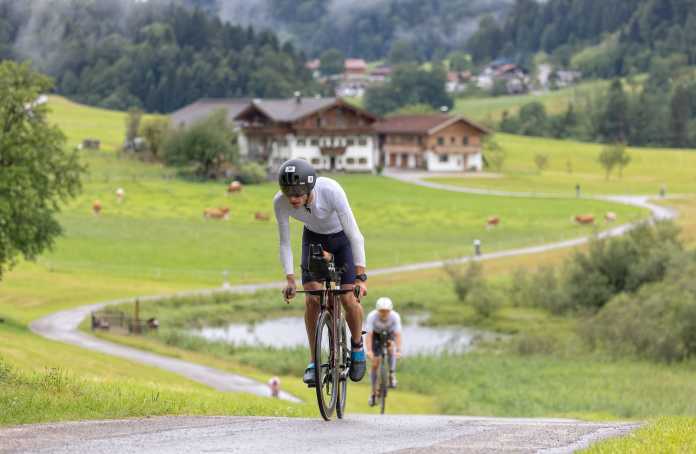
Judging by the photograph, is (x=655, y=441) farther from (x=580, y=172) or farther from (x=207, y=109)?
(x=207, y=109)

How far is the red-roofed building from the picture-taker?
151250 mm

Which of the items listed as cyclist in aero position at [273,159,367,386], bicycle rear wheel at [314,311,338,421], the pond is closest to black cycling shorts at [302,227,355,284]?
cyclist in aero position at [273,159,367,386]

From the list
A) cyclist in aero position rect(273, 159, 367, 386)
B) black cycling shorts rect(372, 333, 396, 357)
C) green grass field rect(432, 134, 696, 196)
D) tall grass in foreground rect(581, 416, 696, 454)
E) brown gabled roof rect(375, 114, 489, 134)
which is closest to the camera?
tall grass in foreground rect(581, 416, 696, 454)

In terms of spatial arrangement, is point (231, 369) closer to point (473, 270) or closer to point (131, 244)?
point (473, 270)

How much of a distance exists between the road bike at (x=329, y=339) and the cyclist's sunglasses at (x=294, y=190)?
93 centimetres

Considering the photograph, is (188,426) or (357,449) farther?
(188,426)

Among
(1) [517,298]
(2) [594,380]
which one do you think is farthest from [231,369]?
(1) [517,298]

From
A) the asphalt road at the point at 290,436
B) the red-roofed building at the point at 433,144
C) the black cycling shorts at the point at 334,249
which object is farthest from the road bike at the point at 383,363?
the red-roofed building at the point at 433,144

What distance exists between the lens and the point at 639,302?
57.3 metres

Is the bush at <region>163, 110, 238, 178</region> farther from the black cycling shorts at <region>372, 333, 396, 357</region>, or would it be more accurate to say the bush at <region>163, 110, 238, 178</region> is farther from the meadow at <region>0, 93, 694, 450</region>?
the black cycling shorts at <region>372, 333, 396, 357</region>

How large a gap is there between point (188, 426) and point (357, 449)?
7.46 ft

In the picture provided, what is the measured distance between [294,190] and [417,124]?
141802 mm

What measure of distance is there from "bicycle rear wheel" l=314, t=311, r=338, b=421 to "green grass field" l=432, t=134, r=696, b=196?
366 feet

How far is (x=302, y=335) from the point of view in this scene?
5581cm
